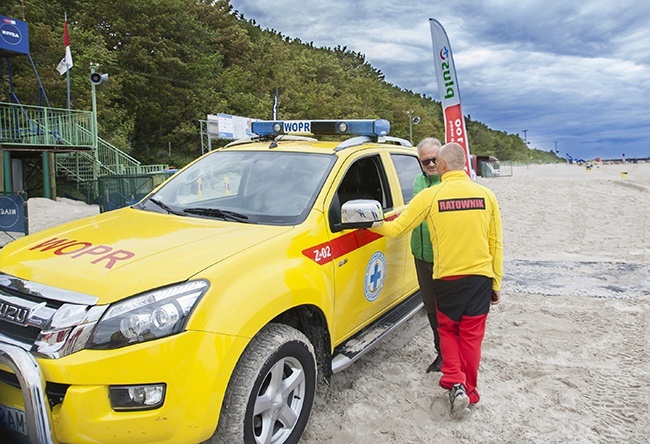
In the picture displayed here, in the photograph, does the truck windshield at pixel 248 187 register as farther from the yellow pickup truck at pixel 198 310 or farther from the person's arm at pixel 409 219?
the person's arm at pixel 409 219

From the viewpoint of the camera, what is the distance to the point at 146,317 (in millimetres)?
2090

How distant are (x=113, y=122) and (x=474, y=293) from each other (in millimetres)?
29698

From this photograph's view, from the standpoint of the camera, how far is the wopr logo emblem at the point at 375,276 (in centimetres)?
357

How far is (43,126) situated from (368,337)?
62.6 feet

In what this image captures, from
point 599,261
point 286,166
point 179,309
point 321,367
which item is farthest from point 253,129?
point 599,261

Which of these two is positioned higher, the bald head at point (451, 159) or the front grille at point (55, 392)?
the bald head at point (451, 159)

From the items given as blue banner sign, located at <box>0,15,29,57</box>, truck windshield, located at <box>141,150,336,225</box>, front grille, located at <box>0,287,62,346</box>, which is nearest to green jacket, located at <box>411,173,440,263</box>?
truck windshield, located at <box>141,150,336,225</box>

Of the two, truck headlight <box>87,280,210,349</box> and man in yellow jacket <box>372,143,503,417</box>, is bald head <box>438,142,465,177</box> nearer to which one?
man in yellow jacket <box>372,143,503,417</box>

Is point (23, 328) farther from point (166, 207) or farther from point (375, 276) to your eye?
point (375, 276)

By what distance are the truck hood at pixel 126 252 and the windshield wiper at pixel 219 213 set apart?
0.30 feet

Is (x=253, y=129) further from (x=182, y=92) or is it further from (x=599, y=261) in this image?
(x=182, y=92)

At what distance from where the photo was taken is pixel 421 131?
8319 cm

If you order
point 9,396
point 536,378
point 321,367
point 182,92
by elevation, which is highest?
point 182,92

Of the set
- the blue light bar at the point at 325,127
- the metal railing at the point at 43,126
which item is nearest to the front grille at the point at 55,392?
the blue light bar at the point at 325,127
